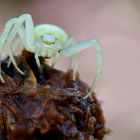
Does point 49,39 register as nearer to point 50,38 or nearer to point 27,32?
point 50,38

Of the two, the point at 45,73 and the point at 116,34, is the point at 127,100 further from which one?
the point at 45,73

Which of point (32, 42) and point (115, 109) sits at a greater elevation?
point (32, 42)

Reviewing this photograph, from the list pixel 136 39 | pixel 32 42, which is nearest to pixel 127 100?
pixel 136 39

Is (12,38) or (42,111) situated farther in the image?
(12,38)

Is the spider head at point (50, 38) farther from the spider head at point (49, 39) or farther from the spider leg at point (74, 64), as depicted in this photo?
the spider leg at point (74, 64)

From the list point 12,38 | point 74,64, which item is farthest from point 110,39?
point 12,38

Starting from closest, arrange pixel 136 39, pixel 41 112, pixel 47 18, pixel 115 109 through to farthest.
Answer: pixel 41 112, pixel 115 109, pixel 136 39, pixel 47 18
